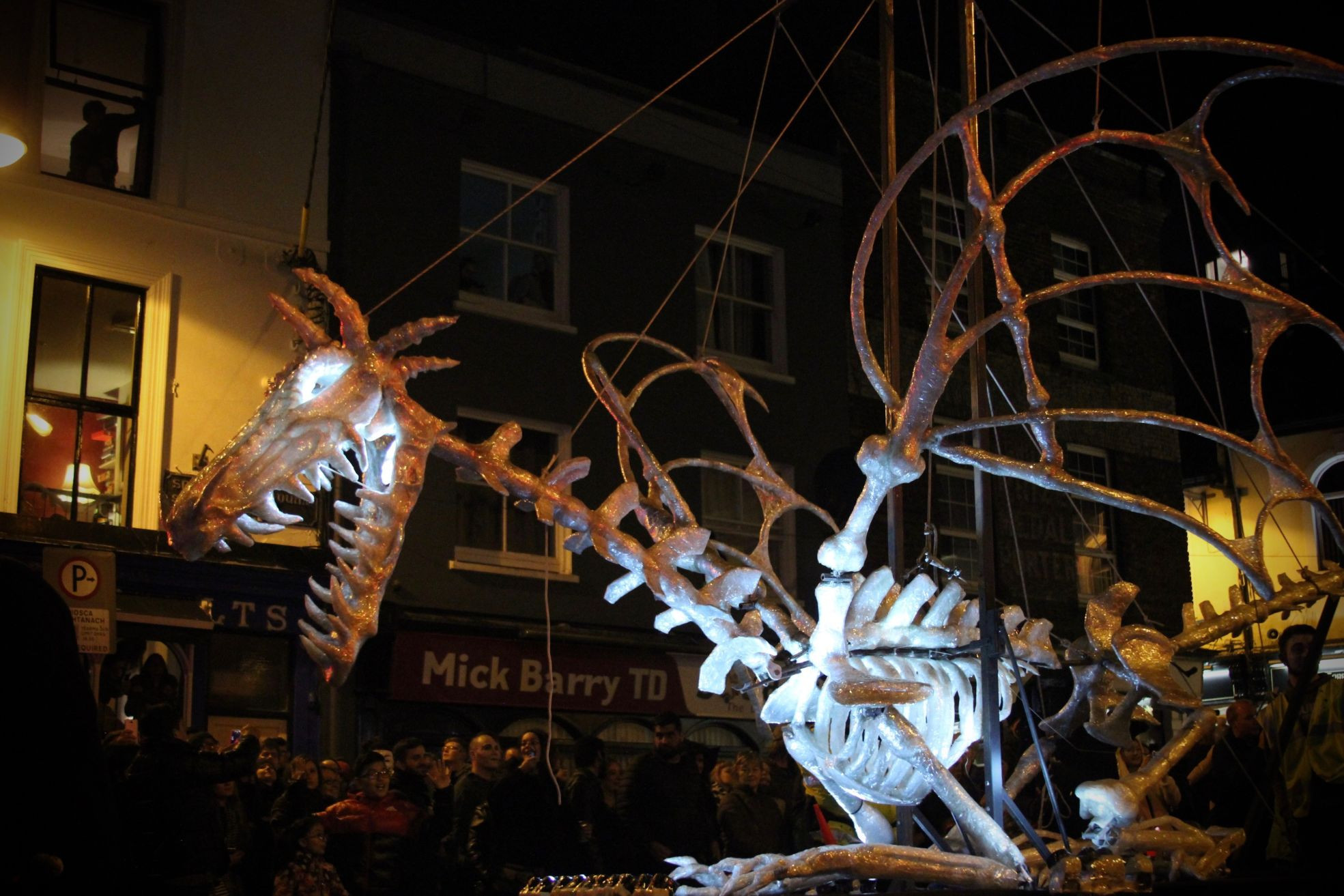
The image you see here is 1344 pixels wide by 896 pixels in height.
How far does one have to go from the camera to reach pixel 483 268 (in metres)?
14.2

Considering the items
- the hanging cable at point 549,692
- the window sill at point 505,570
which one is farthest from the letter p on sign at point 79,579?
the window sill at point 505,570

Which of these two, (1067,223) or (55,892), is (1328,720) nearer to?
(55,892)

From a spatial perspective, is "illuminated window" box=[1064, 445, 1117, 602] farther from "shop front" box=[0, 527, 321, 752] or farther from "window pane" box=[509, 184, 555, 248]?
"shop front" box=[0, 527, 321, 752]

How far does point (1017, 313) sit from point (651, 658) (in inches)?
387

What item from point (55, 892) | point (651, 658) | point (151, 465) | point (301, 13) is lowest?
point (55, 892)

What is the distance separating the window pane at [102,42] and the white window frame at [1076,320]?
1253 cm

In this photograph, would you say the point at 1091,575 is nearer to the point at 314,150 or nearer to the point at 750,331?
the point at 750,331

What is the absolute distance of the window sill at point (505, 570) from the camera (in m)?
13.3

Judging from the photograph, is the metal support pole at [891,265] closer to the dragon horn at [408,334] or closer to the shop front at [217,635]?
the dragon horn at [408,334]

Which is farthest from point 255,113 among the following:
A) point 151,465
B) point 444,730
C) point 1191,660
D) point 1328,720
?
point 1191,660

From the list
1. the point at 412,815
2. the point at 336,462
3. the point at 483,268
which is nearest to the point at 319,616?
the point at 336,462

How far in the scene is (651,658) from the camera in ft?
47.7

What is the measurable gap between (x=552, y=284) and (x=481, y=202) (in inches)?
46.9

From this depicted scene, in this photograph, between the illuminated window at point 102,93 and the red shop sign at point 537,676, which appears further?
the red shop sign at point 537,676
